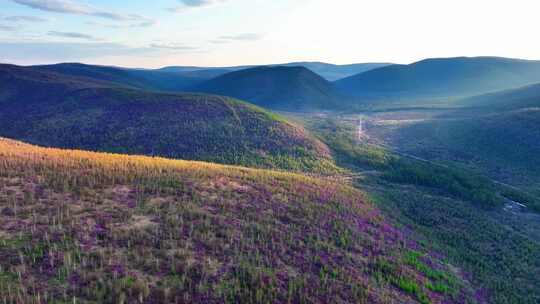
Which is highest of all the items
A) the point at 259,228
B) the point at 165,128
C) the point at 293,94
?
the point at 293,94

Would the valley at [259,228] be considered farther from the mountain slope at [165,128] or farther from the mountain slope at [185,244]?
the mountain slope at [165,128]

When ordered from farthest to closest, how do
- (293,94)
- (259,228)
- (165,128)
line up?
(293,94) → (165,128) → (259,228)

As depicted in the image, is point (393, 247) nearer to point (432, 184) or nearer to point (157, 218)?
point (157, 218)

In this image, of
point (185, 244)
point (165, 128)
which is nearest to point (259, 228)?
point (185, 244)

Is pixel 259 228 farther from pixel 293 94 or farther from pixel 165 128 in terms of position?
pixel 293 94

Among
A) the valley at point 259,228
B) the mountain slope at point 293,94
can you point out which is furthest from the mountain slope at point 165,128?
the mountain slope at point 293,94

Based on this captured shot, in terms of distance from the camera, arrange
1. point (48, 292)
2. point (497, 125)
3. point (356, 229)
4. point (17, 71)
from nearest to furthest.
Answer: point (48, 292), point (356, 229), point (497, 125), point (17, 71)

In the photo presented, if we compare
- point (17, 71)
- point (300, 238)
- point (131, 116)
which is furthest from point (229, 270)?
point (17, 71)
